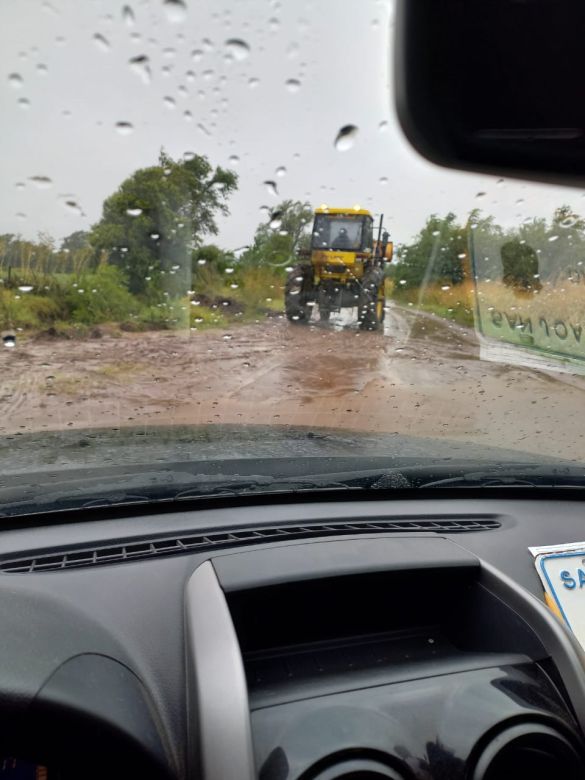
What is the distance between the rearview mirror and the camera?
173 centimetres

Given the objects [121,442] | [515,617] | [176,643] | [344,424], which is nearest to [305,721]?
[176,643]

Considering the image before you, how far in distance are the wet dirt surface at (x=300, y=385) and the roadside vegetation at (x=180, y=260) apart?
22cm

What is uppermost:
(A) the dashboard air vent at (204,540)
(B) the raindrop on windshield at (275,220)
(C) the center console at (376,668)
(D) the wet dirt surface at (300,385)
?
(B) the raindrop on windshield at (275,220)

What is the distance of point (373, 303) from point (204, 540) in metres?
5.00

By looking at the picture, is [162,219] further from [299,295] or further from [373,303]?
[373,303]

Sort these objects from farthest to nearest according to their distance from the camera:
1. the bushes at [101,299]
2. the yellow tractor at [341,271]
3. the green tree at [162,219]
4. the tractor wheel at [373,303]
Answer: the tractor wheel at [373,303]
the yellow tractor at [341,271]
the bushes at [101,299]
the green tree at [162,219]

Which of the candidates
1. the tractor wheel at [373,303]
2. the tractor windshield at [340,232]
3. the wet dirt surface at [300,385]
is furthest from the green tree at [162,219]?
the tractor wheel at [373,303]

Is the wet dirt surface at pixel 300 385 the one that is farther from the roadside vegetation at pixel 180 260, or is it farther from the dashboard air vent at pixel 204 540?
the dashboard air vent at pixel 204 540

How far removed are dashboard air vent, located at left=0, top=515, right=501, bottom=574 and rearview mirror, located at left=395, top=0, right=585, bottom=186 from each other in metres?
1.91

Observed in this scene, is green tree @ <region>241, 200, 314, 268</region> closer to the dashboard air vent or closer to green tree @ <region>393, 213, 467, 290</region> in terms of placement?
green tree @ <region>393, 213, 467, 290</region>

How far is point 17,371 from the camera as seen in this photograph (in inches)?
215

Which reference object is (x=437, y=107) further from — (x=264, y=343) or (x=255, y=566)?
(x=264, y=343)

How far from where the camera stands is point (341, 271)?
28.1 ft

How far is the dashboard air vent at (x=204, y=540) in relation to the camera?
319 cm
